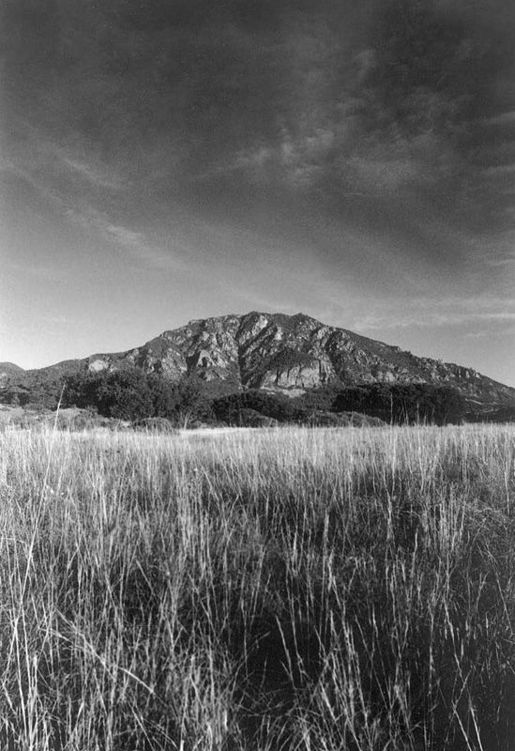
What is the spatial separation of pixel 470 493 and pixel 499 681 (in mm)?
2586

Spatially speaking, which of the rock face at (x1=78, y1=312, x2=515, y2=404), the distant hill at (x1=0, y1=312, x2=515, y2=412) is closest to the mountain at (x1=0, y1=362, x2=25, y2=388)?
the distant hill at (x1=0, y1=312, x2=515, y2=412)

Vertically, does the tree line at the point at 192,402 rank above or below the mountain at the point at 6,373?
below

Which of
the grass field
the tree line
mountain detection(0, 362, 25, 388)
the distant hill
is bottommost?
the grass field

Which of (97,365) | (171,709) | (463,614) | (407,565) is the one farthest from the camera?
(97,365)

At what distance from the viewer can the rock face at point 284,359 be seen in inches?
3036

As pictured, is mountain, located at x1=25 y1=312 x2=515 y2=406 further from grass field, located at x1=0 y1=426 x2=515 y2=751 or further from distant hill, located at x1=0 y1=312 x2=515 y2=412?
grass field, located at x1=0 y1=426 x2=515 y2=751

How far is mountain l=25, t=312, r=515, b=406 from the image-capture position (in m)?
76.0

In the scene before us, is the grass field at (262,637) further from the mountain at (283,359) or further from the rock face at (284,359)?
the rock face at (284,359)

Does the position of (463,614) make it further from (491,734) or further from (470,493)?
(470,493)

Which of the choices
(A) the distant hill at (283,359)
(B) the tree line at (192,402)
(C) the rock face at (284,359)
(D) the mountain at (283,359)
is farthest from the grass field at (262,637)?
(C) the rock face at (284,359)

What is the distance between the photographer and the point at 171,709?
4.23 feet

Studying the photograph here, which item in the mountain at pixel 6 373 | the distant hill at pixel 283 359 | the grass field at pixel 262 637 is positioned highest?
the distant hill at pixel 283 359

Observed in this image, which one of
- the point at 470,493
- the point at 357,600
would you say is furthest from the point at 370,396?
the point at 357,600

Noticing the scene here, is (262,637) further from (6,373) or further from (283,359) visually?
(283,359)
